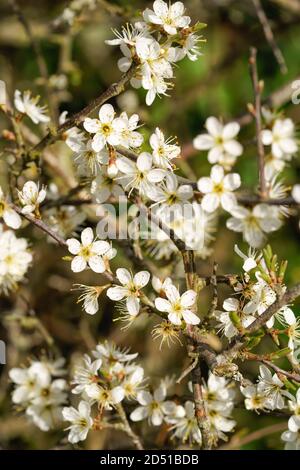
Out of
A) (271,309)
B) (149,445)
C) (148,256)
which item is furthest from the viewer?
(148,256)

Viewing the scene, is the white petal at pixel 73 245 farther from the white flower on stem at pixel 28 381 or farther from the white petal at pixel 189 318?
the white flower on stem at pixel 28 381

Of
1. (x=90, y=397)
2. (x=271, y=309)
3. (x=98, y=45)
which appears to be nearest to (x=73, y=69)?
(x=98, y=45)

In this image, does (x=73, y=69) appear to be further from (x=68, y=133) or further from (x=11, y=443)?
(x=11, y=443)

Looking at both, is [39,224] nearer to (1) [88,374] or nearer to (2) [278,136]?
(1) [88,374]

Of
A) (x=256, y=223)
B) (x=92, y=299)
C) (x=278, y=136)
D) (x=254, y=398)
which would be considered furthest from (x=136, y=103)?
(x=254, y=398)

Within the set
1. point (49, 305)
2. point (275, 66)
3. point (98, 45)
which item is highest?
point (98, 45)

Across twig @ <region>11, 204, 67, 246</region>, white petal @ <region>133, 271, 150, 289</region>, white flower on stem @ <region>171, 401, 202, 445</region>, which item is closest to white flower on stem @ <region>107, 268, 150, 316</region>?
white petal @ <region>133, 271, 150, 289</region>

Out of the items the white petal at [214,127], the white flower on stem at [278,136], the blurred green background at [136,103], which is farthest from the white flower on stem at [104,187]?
the blurred green background at [136,103]
